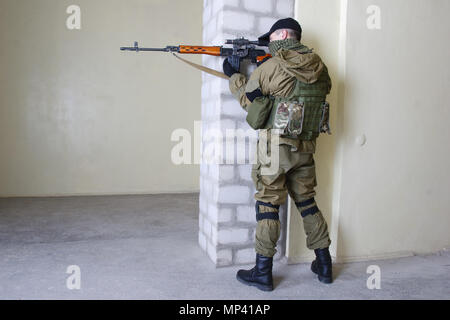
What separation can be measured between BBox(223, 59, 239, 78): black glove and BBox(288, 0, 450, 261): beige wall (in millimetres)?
555

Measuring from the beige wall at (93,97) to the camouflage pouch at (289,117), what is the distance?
315 cm

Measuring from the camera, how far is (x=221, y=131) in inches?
96.8

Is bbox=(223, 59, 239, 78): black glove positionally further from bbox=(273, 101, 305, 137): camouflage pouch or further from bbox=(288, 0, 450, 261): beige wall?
bbox=(288, 0, 450, 261): beige wall

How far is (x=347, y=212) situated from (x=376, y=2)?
142 centimetres

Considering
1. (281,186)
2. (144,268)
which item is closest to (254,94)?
(281,186)

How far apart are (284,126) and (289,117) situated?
0.18 ft

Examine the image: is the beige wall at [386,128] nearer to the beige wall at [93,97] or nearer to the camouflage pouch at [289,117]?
the camouflage pouch at [289,117]

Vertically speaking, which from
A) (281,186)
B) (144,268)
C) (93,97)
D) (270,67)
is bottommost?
(144,268)

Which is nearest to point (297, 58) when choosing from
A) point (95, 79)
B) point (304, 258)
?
point (304, 258)

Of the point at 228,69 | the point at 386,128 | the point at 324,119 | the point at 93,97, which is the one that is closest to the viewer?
the point at 324,119

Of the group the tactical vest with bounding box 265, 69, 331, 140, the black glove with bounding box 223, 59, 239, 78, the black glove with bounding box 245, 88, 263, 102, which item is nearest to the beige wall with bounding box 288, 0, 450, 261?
the tactical vest with bounding box 265, 69, 331, 140

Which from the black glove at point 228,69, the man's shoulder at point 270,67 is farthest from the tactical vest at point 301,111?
the black glove at point 228,69

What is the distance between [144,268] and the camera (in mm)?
2430

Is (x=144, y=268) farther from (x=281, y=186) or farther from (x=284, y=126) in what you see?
(x=284, y=126)
